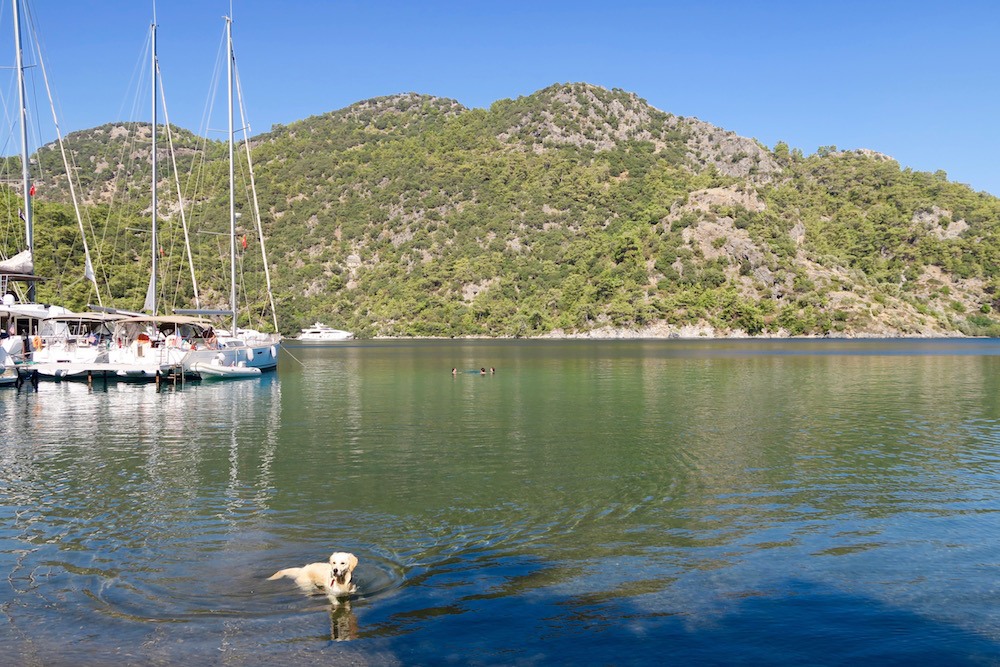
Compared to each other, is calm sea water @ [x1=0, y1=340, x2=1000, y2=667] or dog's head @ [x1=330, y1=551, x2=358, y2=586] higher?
dog's head @ [x1=330, y1=551, x2=358, y2=586]

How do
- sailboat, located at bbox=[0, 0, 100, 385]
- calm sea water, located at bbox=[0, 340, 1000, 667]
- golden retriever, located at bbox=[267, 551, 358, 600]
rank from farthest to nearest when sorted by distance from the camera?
sailboat, located at bbox=[0, 0, 100, 385] < golden retriever, located at bbox=[267, 551, 358, 600] < calm sea water, located at bbox=[0, 340, 1000, 667]

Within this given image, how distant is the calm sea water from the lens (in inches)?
440

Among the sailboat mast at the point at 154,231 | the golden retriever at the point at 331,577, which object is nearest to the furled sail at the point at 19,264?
the sailboat mast at the point at 154,231

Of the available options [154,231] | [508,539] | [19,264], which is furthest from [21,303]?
[508,539]

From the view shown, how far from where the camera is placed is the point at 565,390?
53781 mm

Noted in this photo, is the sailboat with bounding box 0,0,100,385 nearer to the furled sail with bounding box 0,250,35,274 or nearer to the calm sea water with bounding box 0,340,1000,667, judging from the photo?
the furled sail with bounding box 0,250,35,274

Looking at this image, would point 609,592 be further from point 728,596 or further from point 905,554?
point 905,554

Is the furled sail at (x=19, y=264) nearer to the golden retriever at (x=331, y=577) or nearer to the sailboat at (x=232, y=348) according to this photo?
the sailboat at (x=232, y=348)

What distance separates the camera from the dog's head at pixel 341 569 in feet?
42.2

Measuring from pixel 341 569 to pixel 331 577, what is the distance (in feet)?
0.88

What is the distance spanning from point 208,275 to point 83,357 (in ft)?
466

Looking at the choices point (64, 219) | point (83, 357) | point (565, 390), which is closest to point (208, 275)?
point (64, 219)

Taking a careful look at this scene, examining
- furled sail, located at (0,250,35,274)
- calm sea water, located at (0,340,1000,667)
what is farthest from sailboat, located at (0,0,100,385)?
calm sea water, located at (0,340,1000,667)

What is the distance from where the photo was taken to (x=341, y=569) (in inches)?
505
